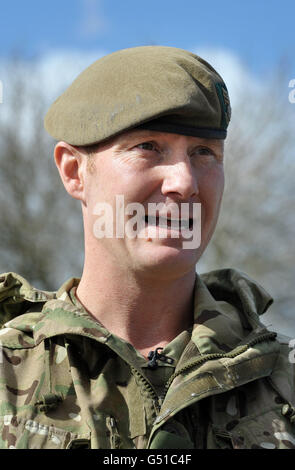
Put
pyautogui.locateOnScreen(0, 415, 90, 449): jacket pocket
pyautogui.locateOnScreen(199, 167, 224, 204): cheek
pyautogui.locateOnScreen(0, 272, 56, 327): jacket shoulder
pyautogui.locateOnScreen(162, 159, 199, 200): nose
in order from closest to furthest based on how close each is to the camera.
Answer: pyautogui.locateOnScreen(0, 415, 90, 449): jacket pocket < pyautogui.locateOnScreen(162, 159, 199, 200): nose < pyautogui.locateOnScreen(199, 167, 224, 204): cheek < pyautogui.locateOnScreen(0, 272, 56, 327): jacket shoulder

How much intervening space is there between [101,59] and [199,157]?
2.04ft

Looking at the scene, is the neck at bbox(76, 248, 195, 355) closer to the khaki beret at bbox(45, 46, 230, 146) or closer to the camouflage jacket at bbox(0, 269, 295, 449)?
the camouflage jacket at bbox(0, 269, 295, 449)

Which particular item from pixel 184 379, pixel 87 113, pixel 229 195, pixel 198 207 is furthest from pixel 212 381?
pixel 229 195

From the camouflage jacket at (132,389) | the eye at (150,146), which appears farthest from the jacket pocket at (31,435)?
the eye at (150,146)

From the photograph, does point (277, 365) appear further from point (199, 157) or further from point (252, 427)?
point (199, 157)

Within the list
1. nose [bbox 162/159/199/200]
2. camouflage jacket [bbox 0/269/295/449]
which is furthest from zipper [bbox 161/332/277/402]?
nose [bbox 162/159/199/200]

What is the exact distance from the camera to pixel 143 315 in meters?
3.14

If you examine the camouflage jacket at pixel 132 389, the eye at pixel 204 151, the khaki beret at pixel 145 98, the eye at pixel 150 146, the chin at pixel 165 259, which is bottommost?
the camouflage jacket at pixel 132 389

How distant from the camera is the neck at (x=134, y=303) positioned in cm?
309

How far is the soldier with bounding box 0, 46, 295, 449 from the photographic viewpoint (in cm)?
287

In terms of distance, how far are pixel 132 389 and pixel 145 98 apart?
3.64ft

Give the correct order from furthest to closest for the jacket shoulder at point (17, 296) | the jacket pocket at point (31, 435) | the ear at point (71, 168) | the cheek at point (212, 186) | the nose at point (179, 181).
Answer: the jacket shoulder at point (17, 296) → the ear at point (71, 168) → the cheek at point (212, 186) → the nose at point (179, 181) → the jacket pocket at point (31, 435)

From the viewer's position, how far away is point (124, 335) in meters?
3.12

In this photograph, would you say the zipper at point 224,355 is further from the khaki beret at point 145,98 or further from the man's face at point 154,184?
the khaki beret at point 145,98
